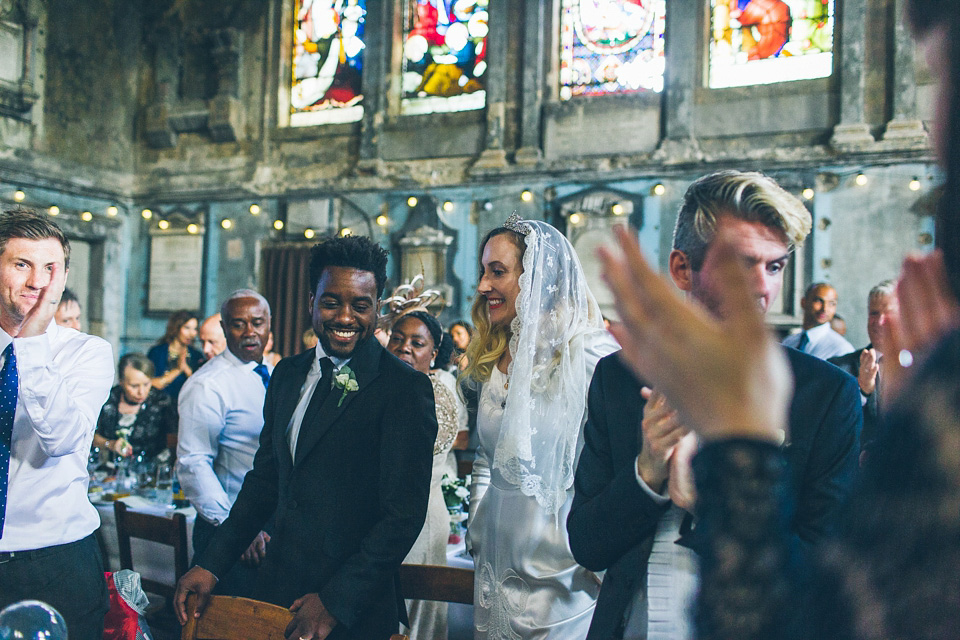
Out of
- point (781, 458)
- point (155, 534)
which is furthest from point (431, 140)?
point (781, 458)

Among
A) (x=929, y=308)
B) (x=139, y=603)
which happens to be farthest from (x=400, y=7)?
(x=929, y=308)

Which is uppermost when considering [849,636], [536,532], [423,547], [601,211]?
[601,211]

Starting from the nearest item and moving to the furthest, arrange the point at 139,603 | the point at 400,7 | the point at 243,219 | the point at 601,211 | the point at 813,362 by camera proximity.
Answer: the point at 813,362 < the point at 139,603 < the point at 601,211 < the point at 400,7 < the point at 243,219

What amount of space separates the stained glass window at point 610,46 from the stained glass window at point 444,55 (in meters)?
1.35

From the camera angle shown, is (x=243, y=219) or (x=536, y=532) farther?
(x=243, y=219)

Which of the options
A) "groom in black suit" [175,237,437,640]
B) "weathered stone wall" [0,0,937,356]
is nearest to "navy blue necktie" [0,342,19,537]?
"groom in black suit" [175,237,437,640]

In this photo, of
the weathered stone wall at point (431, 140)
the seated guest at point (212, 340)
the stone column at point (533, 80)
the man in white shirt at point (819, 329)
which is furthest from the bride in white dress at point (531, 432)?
the stone column at point (533, 80)

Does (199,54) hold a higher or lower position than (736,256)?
higher

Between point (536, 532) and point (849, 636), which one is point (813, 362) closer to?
point (849, 636)

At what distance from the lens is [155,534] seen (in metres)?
3.29

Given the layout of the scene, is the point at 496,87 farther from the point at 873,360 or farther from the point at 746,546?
the point at 746,546

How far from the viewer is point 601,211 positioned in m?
10.2

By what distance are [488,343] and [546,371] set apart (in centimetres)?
50

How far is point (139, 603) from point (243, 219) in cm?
1082
